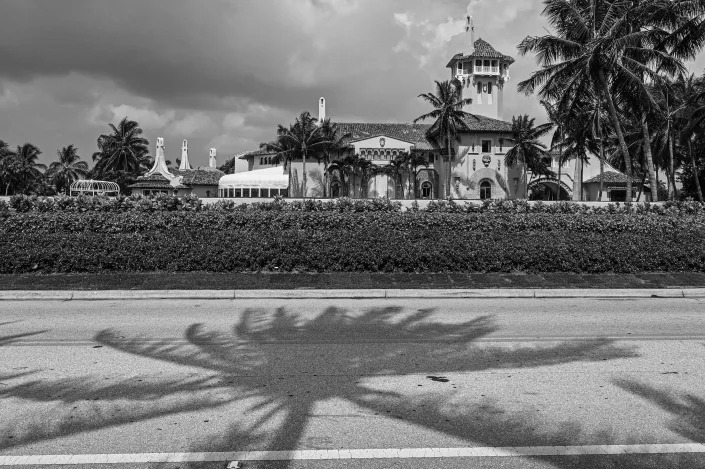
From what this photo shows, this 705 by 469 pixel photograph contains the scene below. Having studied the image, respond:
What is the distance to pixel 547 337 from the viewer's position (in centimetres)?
846

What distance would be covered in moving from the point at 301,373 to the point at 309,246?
9.02 m

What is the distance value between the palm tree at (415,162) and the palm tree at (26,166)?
185 ft

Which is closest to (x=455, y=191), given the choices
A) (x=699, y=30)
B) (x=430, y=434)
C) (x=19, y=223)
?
(x=699, y=30)

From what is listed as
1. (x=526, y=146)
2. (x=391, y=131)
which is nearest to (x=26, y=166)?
(x=391, y=131)

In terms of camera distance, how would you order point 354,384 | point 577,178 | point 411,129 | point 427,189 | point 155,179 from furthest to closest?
point 155,179
point 411,129
point 427,189
point 577,178
point 354,384

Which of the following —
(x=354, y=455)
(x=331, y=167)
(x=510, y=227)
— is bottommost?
(x=354, y=455)

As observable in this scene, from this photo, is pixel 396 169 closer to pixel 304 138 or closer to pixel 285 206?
pixel 304 138

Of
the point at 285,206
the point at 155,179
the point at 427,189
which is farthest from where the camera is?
the point at 155,179

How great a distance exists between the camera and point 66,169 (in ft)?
314

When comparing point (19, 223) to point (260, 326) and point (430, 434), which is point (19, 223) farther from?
point (430, 434)

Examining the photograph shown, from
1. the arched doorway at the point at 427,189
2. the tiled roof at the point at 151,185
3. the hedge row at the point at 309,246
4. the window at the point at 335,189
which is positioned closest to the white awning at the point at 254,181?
the window at the point at 335,189

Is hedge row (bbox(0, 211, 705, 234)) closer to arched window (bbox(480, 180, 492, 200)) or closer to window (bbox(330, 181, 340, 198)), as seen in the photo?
arched window (bbox(480, 180, 492, 200))

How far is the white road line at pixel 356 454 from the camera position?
4.28 m

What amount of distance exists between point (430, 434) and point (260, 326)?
5091 millimetres
